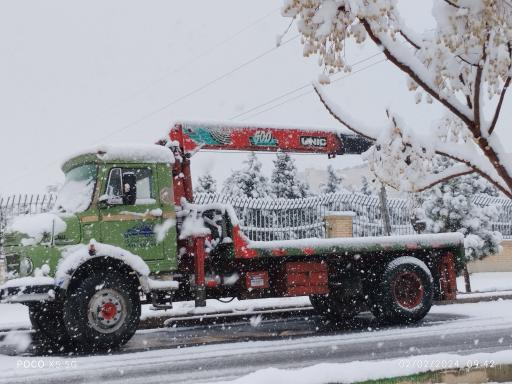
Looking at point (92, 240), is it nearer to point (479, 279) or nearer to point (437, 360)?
point (437, 360)

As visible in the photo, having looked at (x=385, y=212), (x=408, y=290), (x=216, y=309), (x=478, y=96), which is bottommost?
(x=216, y=309)

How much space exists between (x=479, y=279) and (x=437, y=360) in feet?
53.8

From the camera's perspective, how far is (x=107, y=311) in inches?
332

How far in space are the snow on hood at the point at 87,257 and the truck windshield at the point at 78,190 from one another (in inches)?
27.0

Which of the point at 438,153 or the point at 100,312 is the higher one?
the point at 438,153

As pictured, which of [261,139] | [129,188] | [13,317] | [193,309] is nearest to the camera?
[129,188]

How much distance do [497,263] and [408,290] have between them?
1316 cm

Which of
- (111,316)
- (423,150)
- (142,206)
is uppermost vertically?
(142,206)

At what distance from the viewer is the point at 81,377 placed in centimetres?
674

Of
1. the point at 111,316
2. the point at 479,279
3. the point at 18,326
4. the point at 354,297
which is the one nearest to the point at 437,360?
Answer: the point at 111,316

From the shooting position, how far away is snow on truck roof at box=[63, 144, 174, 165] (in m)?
9.24

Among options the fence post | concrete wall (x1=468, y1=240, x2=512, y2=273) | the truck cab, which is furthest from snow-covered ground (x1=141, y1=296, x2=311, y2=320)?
concrete wall (x1=468, y1=240, x2=512, y2=273)

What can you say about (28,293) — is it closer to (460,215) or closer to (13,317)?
(13,317)

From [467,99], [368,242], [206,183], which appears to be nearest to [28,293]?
[368,242]
